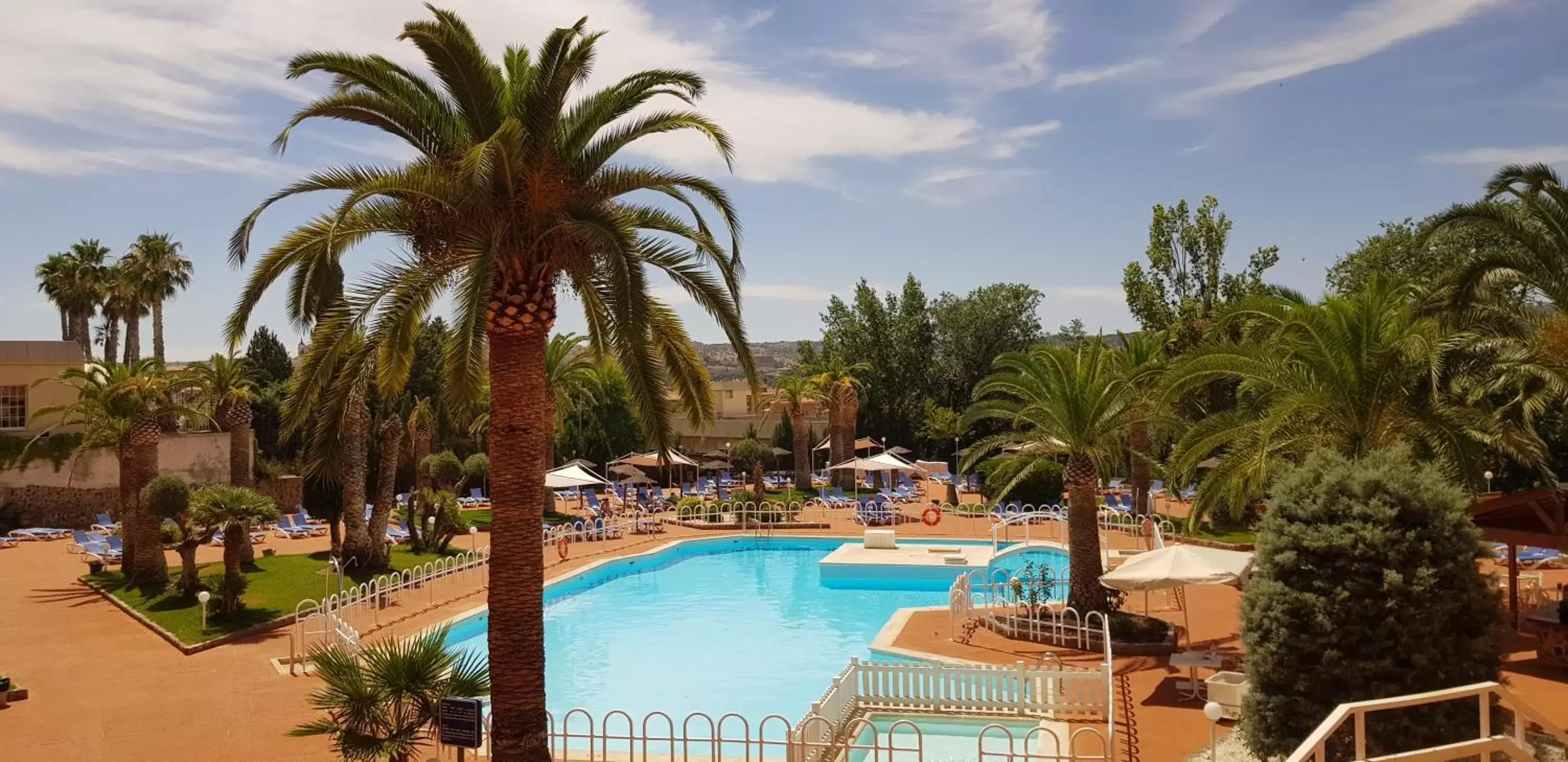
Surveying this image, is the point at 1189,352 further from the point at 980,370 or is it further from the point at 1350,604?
the point at 980,370

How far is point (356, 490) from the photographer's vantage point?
21.8 m

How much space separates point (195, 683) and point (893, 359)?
41.6m

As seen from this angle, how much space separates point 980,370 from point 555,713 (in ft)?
137

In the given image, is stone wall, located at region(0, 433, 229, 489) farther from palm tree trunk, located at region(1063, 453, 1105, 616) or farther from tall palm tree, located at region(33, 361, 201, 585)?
palm tree trunk, located at region(1063, 453, 1105, 616)

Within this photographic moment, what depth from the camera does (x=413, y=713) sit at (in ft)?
31.4

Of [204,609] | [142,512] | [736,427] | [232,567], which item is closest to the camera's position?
[204,609]

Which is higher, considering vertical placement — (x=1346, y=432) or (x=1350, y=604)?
(x=1346, y=432)

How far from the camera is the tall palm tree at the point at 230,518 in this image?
17422mm

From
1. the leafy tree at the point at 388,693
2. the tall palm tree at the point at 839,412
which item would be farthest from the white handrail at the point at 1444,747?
the tall palm tree at the point at 839,412

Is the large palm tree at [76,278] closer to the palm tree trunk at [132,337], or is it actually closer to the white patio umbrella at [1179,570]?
the palm tree trunk at [132,337]

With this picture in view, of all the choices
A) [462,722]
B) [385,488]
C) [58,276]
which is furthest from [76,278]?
[462,722]

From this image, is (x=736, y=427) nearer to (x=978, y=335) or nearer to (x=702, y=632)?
(x=978, y=335)

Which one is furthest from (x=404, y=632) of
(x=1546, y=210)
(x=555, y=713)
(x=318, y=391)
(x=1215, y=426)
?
(x=1546, y=210)

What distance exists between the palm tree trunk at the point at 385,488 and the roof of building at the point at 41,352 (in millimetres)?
16863
